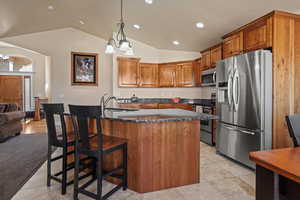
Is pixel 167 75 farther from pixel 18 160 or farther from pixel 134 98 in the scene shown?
pixel 18 160

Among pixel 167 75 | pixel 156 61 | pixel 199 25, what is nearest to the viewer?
pixel 199 25

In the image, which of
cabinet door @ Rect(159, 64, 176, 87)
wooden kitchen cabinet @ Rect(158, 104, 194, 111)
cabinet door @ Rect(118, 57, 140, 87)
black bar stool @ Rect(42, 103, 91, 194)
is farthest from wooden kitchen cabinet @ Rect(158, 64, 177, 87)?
black bar stool @ Rect(42, 103, 91, 194)

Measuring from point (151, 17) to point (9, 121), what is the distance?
14.6 ft

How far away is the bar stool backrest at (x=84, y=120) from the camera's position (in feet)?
6.03

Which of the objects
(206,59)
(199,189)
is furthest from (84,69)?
(199,189)

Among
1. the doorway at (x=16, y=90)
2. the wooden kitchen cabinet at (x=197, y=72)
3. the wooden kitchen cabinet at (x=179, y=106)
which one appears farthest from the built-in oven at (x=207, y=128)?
the doorway at (x=16, y=90)

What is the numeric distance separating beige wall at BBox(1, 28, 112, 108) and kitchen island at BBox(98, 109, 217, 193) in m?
4.41

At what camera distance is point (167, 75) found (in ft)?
19.9

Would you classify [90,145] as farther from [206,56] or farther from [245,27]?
[206,56]

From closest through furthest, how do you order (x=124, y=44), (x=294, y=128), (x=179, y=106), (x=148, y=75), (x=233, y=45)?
(x=294, y=128)
(x=124, y=44)
(x=233, y=45)
(x=179, y=106)
(x=148, y=75)

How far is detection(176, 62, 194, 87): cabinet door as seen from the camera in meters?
5.57

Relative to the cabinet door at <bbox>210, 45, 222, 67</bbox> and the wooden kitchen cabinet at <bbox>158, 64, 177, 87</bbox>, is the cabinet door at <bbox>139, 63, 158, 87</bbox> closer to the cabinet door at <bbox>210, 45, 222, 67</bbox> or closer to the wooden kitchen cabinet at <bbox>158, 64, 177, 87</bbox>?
the wooden kitchen cabinet at <bbox>158, 64, 177, 87</bbox>

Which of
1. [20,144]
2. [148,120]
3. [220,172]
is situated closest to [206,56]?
[220,172]

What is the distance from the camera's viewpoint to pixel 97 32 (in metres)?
6.24
